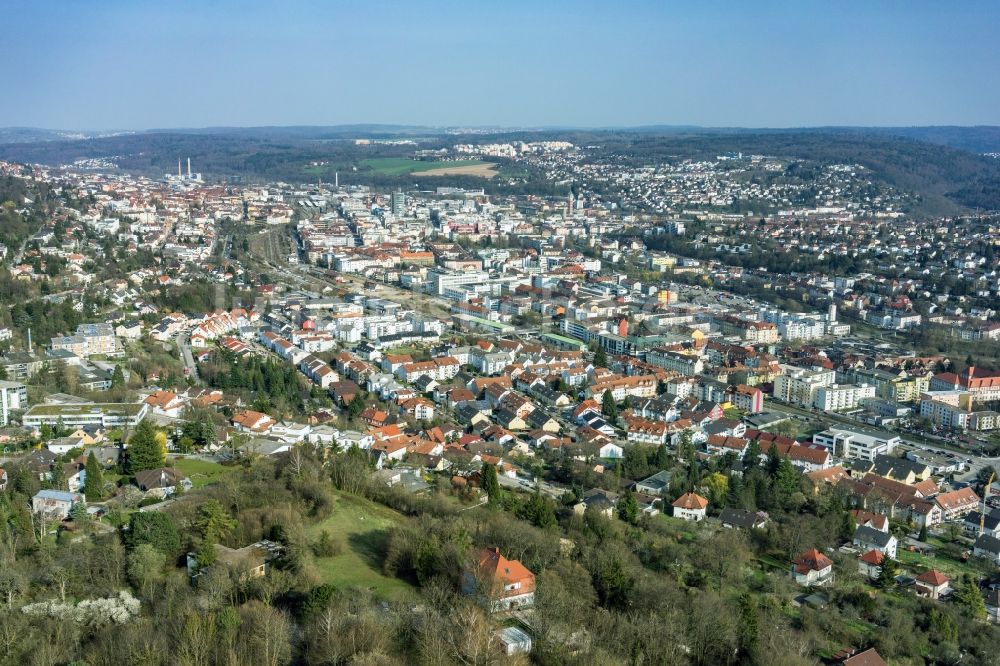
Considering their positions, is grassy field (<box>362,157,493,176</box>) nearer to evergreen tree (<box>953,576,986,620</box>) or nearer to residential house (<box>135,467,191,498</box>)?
residential house (<box>135,467,191,498</box>)

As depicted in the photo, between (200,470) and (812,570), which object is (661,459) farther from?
(200,470)

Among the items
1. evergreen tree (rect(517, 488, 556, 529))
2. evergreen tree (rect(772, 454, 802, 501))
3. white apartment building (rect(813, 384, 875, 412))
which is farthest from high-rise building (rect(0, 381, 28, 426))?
white apartment building (rect(813, 384, 875, 412))

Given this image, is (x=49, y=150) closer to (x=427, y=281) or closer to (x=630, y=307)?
(x=427, y=281)

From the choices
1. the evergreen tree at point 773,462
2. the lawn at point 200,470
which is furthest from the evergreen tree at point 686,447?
the lawn at point 200,470

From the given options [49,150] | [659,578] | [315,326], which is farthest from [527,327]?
[49,150]

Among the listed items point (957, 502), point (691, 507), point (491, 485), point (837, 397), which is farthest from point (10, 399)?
point (837, 397)
